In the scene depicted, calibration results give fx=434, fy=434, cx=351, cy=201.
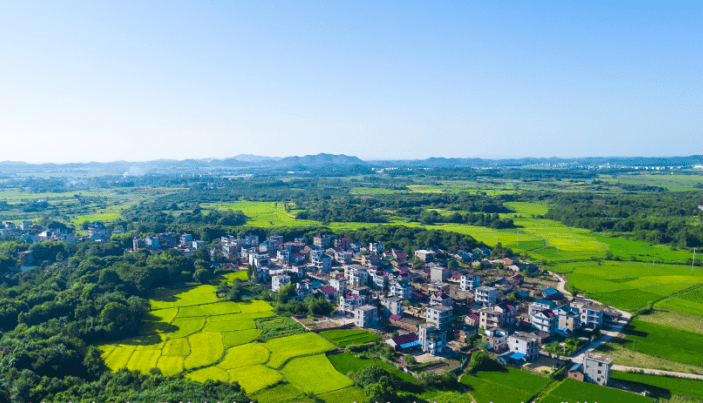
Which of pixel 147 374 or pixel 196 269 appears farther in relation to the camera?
pixel 196 269

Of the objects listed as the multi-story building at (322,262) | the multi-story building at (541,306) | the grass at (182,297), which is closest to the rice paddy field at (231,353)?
the grass at (182,297)

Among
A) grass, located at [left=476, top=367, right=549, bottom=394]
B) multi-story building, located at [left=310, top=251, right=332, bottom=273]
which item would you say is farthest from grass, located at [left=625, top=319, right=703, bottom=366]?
multi-story building, located at [left=310, top=251, right=332, bottom=273]

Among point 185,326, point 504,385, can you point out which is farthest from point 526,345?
point 185,326

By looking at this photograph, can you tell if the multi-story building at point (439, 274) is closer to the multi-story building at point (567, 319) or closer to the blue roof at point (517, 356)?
the multi-story building at point (567, 319)

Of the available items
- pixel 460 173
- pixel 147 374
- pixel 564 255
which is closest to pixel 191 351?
pixel 147 374

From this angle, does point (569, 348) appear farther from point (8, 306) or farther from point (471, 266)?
point (8, 306)

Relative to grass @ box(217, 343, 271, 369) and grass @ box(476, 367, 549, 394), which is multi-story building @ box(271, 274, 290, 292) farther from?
grass @ box(476, 367, 549, 394)
